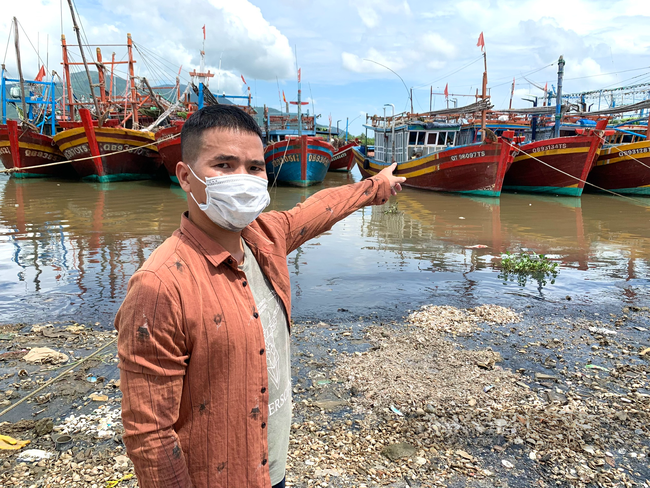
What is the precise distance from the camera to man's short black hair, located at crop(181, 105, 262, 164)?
127 cm

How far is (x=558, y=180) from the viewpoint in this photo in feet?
59.4

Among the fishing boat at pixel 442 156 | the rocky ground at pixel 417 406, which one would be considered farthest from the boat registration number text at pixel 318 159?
the rocky ground at pixel 417 406

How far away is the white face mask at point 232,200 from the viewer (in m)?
1.27

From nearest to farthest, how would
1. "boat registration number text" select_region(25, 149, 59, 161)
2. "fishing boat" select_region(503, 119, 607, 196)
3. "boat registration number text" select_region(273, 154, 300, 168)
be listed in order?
1. "fishing boat" select_region(503, 119, 607, 196)
2. "boat registration number text" select_region(273, 154, 300, 168)
3. "boat registration number text" select_region(25, 149, 59, 161)

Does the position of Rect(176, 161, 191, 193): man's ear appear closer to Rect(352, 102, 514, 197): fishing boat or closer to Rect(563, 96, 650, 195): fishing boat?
Rect(352, 102, 514, 197): fishing boat

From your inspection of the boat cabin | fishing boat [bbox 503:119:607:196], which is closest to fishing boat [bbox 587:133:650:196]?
fishing boat [bbox 503:119:607:196]

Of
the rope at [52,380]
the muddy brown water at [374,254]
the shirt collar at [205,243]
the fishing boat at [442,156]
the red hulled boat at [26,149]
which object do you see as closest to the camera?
the shirt collar at [205,243]

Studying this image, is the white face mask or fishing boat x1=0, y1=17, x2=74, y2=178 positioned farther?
fishing boat x1=0, y1=17, x2=74, y2=178

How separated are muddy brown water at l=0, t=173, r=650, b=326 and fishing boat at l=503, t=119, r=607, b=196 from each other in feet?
7.51

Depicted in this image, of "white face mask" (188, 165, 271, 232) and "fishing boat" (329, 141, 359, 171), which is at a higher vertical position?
"fishing boat" (329, 141, 359, 171)

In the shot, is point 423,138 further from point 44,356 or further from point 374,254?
point 44,356

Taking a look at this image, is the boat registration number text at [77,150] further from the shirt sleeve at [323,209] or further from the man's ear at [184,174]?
the man's ear at [184,174]

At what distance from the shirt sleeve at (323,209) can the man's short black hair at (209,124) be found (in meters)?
0.40

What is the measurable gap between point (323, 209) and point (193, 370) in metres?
0.92
